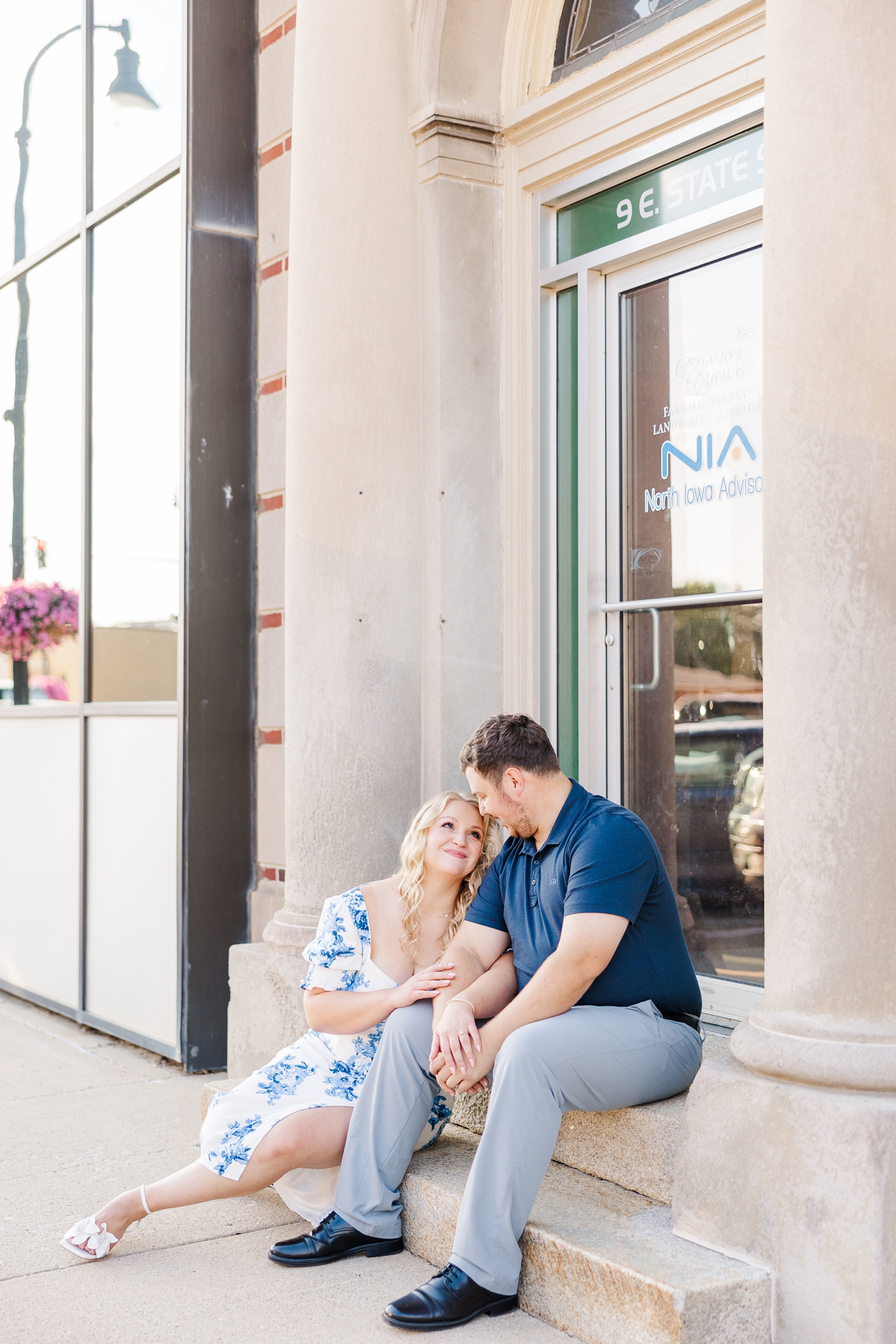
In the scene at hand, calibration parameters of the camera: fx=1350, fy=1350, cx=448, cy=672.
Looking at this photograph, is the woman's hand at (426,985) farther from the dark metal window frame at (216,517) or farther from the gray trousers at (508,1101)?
the dark metal window frame at (216,517)

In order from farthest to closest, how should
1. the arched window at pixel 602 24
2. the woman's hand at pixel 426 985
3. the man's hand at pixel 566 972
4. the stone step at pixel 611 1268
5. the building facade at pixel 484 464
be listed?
the arched window at pixel 602 24 < the building facade at pixel 484 464 < the woman's hand at pixel 426 985 < the man's hand at pixel 566 972 < the stone step at pixel 611 1268

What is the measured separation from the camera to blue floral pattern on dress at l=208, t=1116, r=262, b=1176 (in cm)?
340

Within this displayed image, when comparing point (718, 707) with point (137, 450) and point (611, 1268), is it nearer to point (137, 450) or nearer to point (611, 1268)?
point (611, 1268)

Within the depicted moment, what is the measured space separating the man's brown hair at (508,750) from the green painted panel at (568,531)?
1.10 m

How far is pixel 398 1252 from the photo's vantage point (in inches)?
134

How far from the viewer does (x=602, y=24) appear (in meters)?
4.45

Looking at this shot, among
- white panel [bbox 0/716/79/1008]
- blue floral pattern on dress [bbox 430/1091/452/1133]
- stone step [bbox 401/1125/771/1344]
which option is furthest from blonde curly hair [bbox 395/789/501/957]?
white panel [bbox 0/716/79/1008]

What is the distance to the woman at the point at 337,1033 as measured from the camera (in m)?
3.41

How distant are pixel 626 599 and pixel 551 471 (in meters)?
0.55

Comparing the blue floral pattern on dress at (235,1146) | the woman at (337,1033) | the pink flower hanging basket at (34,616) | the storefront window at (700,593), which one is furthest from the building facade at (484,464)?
the pink flower hanging basket at (34,616)

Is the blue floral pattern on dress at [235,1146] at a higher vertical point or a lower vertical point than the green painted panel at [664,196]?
lower

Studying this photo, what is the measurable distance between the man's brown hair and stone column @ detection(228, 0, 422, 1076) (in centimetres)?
104

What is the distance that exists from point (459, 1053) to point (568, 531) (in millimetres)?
2018

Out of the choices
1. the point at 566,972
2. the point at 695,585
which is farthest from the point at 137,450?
the point at 566,972
